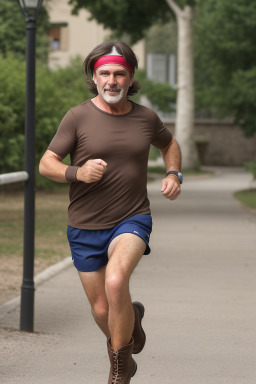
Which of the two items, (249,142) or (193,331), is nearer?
(193,331)

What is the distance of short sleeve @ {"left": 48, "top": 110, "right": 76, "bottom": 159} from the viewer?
510cm

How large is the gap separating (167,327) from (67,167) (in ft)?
10.0

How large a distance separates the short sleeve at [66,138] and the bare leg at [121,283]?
0.53 meters

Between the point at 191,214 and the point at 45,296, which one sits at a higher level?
the point at 45,296

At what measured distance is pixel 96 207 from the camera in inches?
203

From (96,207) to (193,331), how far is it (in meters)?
2.70

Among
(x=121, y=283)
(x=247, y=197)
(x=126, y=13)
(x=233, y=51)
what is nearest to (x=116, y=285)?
(x=121, y=283)

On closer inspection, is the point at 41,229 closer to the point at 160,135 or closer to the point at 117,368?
the point at 160,135

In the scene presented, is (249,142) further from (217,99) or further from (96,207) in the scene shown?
(96,207)

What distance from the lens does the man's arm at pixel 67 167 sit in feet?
15.9

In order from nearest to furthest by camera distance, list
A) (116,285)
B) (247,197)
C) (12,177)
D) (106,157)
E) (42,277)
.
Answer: (116,285), (106,157), (12,177), (42,277), (247,197)

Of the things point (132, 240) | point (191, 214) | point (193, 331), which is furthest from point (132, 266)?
point (191, 214)

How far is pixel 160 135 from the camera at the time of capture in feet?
17.9

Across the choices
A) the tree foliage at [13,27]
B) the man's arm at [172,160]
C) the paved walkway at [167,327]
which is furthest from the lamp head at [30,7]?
the tree foliage at [13,27]
